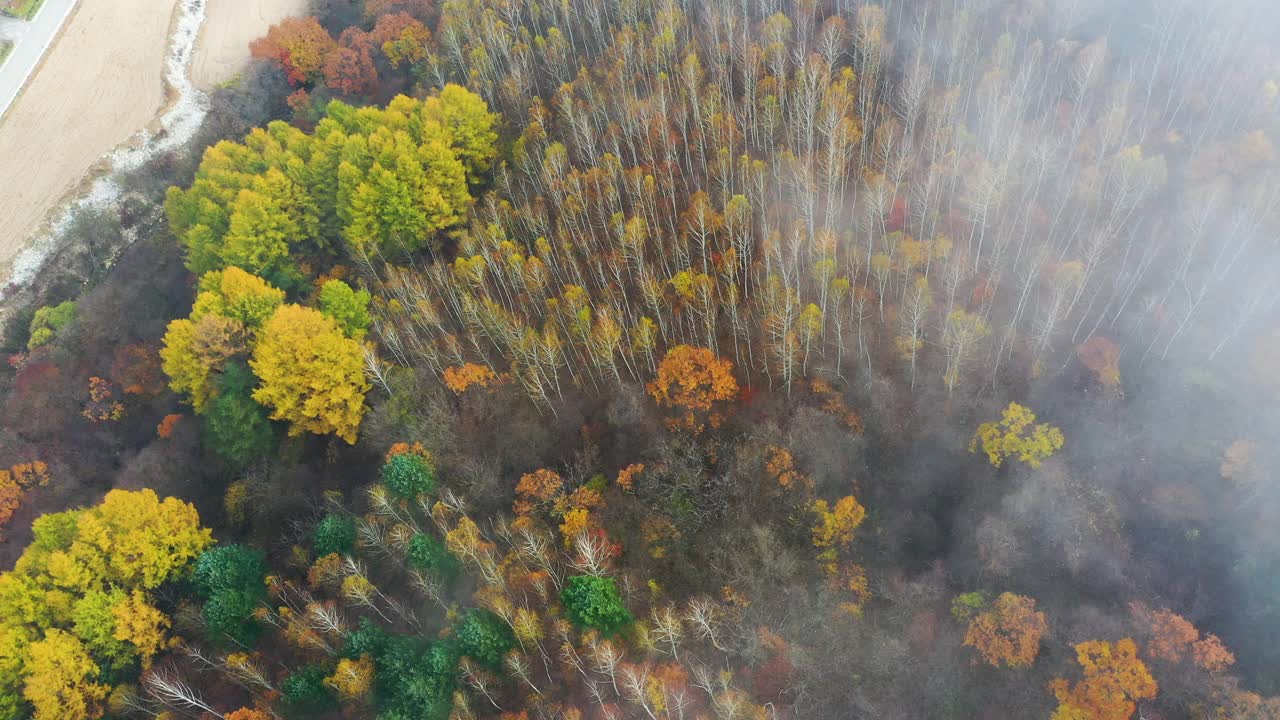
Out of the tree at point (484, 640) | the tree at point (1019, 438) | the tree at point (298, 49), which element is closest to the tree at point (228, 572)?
the tree at point (484, 640)

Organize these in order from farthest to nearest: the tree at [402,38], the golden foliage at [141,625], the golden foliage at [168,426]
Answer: the tree at [402,38] → the golden foliage at [168,426] → the golden foliage at [141,625]

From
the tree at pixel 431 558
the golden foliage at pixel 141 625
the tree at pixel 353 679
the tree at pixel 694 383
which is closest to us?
the tree at pixel 353 679

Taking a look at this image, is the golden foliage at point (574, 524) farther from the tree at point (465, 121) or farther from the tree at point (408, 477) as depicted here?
the tree at point (465, 121)

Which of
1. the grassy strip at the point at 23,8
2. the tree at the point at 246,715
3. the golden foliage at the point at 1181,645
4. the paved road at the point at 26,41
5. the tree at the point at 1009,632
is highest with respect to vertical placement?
the grassy strip at the point at 23,8

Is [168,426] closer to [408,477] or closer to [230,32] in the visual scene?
[408,477]

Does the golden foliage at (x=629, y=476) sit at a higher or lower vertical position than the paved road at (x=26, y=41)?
lower

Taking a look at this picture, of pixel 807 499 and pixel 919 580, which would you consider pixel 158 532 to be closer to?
pixel 807 499

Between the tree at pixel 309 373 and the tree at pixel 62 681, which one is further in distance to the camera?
the tree at pixel 309 373
